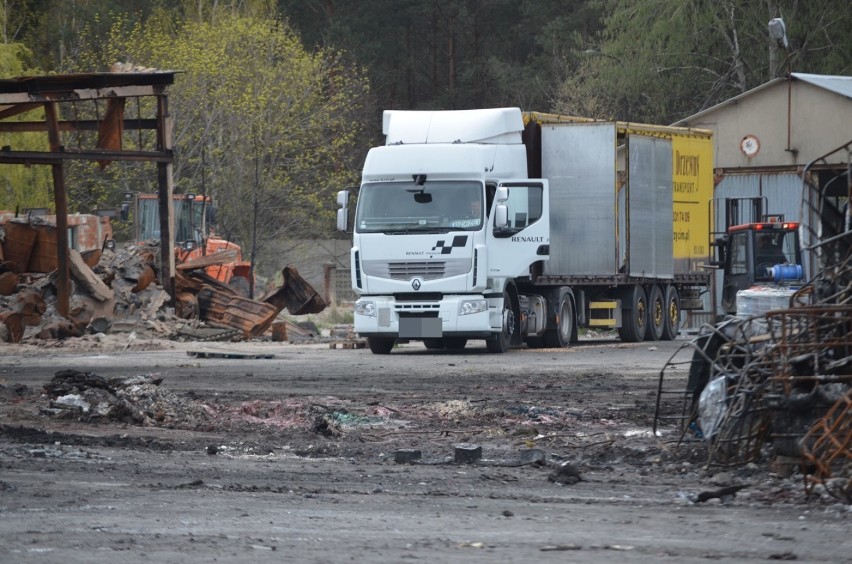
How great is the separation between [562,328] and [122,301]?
921 centimetres

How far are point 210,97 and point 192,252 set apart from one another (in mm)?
12876

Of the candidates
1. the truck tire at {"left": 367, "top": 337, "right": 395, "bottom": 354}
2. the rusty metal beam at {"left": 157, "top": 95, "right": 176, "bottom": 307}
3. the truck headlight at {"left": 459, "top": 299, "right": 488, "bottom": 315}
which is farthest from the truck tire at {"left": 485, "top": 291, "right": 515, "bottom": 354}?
the rusty metal beam at {"left": 157, "top": 95, "right": 176, "bottom": 307}

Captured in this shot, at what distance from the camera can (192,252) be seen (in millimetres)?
35531

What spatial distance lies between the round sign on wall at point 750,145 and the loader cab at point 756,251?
1283 cm

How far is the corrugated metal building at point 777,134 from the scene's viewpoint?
3469 centimetres

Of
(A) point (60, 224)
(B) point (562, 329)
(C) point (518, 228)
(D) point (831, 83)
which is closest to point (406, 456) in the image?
(C) point (518, 228)

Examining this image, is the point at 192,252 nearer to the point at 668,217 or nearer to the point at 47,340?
the point at 47,340

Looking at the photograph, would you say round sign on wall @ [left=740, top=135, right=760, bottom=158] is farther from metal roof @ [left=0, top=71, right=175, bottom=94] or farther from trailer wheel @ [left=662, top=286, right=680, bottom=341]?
metal roof @ [left=0, top=71, right=175, bottom=94]

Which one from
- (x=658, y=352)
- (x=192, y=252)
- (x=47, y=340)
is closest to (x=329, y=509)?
(x=658, y=352)

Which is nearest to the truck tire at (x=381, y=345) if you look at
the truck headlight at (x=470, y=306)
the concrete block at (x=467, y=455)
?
→ the truck headlight at (x=470, y=306)

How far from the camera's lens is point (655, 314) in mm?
30016

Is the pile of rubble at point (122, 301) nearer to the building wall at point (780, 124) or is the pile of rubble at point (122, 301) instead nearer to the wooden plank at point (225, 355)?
the wooden plank at point (225, 355)

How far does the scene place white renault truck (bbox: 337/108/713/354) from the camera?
24266mm

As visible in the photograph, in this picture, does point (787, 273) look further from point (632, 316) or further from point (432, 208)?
point (632, 316)
